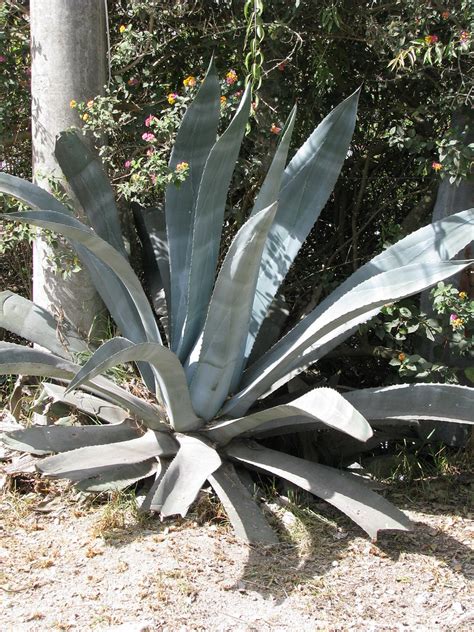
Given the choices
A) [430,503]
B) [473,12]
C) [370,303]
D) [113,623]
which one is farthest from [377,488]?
[473,12]

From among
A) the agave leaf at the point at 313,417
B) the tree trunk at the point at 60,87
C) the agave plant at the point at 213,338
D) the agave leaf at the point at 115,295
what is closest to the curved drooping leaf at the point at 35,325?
the agave plant at the point at 213,338

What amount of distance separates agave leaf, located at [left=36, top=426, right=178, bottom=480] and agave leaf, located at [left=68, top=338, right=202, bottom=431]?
9 cm

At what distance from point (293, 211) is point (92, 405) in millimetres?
1077

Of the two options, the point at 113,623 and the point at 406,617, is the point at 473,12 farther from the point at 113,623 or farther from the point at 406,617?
the point at 113,623

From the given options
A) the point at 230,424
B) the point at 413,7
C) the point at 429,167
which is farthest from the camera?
the point at 429,167

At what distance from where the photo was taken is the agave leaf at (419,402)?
8.63 ft

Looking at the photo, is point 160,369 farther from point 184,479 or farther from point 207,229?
point 207,229

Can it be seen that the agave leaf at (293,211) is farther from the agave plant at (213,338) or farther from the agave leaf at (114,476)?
the agave leaf at (114,476)

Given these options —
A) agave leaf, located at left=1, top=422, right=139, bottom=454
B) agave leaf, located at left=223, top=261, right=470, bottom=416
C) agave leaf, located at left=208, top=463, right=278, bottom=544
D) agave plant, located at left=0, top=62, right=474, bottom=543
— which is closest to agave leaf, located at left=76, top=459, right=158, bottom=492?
agave plant, located at left=0, top=62, right=474, bottom=543

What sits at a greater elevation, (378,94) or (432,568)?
(378,94)

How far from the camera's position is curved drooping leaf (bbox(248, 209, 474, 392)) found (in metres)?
2.83

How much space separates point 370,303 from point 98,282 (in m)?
1.10

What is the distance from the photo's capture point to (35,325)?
3.12 metres

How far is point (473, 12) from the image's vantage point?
2.81m
